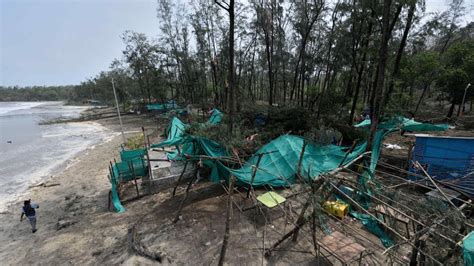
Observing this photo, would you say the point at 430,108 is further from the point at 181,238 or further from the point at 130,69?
the point at 130,69

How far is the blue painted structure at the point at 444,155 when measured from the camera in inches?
273

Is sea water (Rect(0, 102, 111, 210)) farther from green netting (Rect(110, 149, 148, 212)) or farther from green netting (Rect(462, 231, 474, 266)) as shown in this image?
green netting (Rect(462, 231, 474, 266))

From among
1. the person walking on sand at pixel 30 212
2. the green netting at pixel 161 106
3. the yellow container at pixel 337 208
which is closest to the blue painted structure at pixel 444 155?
the yellow container at pixel 337 208

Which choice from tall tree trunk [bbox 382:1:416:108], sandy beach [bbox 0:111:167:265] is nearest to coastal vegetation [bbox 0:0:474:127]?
tall tree trunk [bbox 382:1:416:108]

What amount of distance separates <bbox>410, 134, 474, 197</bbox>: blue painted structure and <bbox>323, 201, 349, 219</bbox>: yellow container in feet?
9.37

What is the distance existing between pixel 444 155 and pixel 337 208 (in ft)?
13.8

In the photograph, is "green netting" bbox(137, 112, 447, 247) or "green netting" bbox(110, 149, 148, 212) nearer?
"green netting" bbox(137, 112, 447, 247)

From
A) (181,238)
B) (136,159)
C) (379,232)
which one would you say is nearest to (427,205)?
(379,232)

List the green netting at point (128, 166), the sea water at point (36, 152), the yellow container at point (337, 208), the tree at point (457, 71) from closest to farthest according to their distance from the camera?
the yellow container at point (337, 208) → the green netting at point (128, 166) → the sea water at point (36, 152) → the tree at point (457, 71)

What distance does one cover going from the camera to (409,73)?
14961mm

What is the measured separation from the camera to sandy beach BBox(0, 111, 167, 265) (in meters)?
5.66

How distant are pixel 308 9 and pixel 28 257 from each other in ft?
55.3

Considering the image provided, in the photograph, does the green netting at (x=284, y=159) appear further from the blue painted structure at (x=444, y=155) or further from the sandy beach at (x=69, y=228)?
the sandy beach at (x=69, y=228)

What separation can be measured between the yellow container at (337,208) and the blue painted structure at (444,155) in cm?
286
